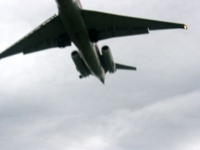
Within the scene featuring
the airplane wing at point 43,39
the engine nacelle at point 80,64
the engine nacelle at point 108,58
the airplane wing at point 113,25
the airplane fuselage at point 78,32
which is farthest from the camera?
the engine nacelle at point 108,58

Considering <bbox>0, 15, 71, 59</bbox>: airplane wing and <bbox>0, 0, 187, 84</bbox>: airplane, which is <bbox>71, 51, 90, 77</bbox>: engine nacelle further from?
<bbox>0, 15, 71, 59</bbox>: airplane wing

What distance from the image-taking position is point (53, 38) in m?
38.1

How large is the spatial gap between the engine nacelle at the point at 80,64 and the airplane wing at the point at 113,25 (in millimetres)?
3033

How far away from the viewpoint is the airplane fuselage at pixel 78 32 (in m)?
31.2

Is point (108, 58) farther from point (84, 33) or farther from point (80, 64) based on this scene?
point (84, 33)

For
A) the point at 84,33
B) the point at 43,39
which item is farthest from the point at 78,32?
the point at 43,39

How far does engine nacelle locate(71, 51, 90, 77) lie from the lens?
123 ft

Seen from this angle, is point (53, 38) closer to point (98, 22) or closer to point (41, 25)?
point (41, 25)

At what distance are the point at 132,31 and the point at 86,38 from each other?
5.37 m

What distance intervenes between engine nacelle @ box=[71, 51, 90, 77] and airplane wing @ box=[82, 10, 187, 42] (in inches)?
119

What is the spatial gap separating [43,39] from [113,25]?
333 inches

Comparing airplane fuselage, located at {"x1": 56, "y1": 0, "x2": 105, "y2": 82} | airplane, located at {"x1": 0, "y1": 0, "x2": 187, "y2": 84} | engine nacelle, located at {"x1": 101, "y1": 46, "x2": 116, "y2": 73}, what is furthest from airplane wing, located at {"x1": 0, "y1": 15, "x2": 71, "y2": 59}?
engine nacelle, located at {"x1": 101, "y1": 46, "x2": 116, "y2": 73}

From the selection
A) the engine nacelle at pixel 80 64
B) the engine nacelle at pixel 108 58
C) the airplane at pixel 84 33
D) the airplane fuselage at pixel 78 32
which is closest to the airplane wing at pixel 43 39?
the airplane at pixel 84 33

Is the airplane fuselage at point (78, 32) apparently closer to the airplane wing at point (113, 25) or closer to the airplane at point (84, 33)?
the airplane at point (84, 33)
